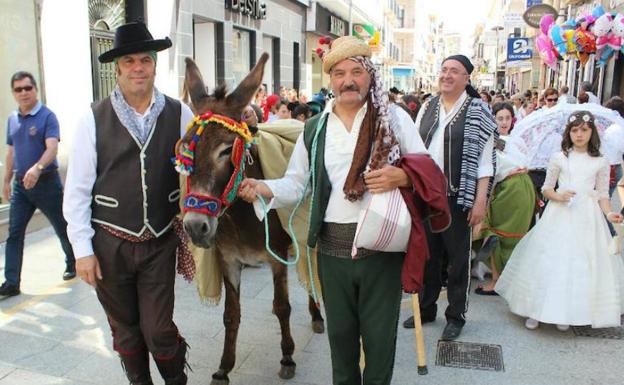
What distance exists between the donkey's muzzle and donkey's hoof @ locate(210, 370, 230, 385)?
1333 mm

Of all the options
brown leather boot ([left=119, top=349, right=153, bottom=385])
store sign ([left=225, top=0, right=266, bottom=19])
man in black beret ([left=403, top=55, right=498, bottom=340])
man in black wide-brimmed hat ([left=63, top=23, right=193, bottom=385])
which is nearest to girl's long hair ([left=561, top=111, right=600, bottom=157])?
man in black beret ([left=403, top=55, right=498, bottom=340])

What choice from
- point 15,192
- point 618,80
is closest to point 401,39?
point 618,80

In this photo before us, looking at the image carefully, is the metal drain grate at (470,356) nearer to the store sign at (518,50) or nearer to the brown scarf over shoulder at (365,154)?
the brown scarf over shoulder at (365,154)

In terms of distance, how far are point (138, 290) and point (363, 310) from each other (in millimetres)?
1202

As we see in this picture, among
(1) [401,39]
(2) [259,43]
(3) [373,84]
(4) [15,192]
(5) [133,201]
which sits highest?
(1) [401,39]

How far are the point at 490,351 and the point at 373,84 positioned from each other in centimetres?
250

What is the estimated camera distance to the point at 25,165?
16.6 feet

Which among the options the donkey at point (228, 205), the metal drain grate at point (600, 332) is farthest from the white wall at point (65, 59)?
the metal drain grate at point (600, 332)

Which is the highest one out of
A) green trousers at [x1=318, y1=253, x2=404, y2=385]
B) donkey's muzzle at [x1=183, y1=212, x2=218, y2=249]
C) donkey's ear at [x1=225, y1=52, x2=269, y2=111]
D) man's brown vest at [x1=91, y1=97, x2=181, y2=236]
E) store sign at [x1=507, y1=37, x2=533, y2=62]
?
store sign at [x1=507, y1=37, x2=533, y2=62]

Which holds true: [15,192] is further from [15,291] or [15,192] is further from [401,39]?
[401,39]

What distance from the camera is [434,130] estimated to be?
4047 millimetres

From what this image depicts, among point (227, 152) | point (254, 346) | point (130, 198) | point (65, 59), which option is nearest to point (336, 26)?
point (65, 59)

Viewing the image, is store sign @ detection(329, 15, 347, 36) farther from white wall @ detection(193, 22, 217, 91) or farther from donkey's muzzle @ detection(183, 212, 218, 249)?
donkey's muzzle @ detection(183, 212, 218, 249)

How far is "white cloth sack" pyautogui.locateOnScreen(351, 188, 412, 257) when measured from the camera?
236cm
